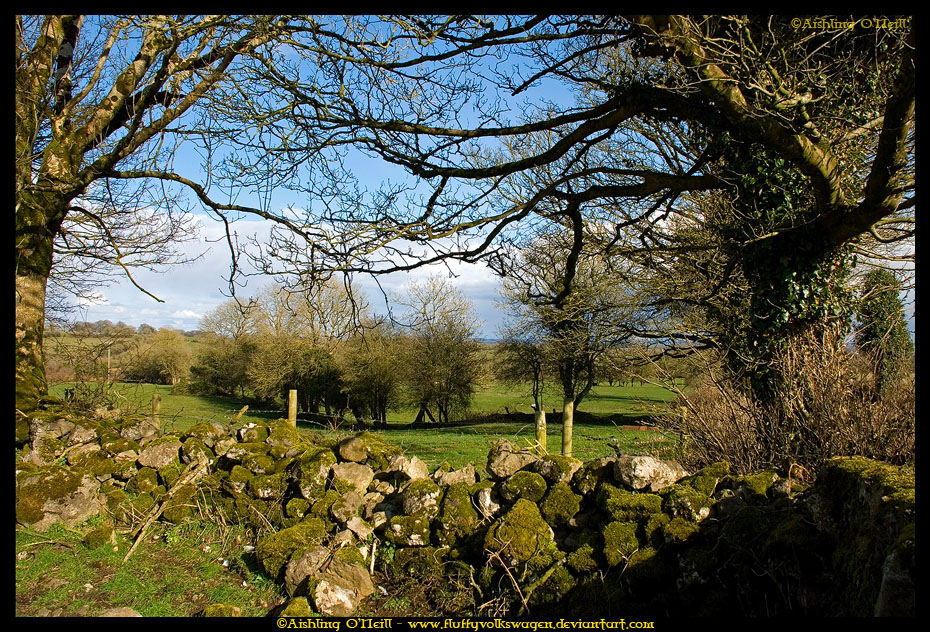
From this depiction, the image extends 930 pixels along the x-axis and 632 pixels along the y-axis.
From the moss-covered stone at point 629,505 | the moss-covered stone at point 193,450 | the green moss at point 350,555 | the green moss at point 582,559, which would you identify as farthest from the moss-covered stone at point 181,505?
the moss-covered stone at point 629,505

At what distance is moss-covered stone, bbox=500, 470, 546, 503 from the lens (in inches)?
182

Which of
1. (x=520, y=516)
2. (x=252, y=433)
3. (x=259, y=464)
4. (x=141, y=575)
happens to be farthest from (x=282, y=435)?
(x=520, y=516)

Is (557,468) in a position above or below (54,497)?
above

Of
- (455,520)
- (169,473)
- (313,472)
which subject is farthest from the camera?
(169,473)

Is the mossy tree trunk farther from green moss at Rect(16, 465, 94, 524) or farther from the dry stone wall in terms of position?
green moss at Rect(16, 465, 94, 524)

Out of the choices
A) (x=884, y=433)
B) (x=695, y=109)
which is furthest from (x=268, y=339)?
(x=884, y=433)

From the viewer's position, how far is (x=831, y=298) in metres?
5.77

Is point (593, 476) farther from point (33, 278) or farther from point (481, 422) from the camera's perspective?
point (481, 422)

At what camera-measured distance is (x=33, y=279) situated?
26.6ft

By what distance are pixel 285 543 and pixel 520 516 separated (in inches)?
88.4

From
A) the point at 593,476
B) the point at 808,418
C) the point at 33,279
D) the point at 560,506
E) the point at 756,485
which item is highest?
the point at 33,279

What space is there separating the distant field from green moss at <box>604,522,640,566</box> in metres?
1.85

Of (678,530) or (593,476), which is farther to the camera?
(593,476)

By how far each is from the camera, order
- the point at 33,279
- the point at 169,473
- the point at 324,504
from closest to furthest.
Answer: the point at 324,504 < the point at 169,473 < the point at 33,279
